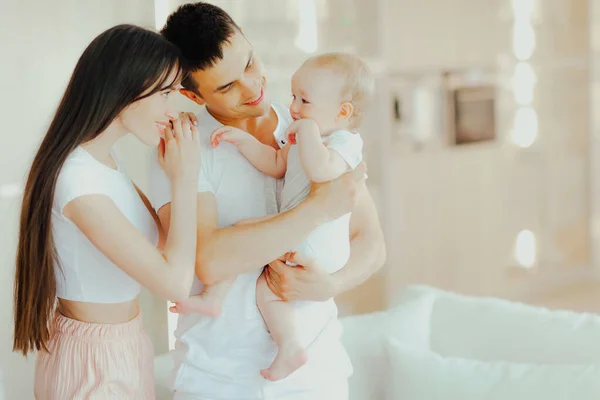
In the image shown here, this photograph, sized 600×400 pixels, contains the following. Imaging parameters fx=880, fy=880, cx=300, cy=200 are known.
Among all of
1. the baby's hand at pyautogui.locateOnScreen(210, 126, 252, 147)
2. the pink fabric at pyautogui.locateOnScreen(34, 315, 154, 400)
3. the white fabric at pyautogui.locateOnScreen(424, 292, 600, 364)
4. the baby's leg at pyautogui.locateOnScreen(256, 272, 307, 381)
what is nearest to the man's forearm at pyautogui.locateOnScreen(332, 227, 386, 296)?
the baby's leg at pyautogui.locateOnScreen(256, 272, 307, 381)

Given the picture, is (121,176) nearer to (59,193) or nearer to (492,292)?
(59,193)

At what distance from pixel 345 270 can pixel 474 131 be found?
3745 mm

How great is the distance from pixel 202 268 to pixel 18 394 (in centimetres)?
123

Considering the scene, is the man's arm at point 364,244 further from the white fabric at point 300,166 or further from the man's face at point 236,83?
the man's face at point 236,83

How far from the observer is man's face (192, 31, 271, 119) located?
1726 millimetres

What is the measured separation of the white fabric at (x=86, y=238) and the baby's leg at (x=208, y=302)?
12cm

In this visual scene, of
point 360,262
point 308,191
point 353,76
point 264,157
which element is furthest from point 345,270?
point 353,76

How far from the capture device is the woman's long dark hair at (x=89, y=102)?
161 centimetres

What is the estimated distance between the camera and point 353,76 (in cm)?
184

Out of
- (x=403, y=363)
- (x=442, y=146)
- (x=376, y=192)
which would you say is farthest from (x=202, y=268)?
(x=442, y=146)

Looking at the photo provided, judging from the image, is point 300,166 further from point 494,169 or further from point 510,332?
point 494,169

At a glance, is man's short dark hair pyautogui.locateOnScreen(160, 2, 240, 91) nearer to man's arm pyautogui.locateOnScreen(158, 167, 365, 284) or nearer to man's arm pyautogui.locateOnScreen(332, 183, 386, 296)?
man's arm pyautogui.locateOnScreen(158, 167, 365, 284)

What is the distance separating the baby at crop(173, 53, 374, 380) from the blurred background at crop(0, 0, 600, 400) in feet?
5.35

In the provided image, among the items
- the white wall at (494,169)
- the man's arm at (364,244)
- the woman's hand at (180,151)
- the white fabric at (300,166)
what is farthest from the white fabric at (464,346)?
the white wall at (494,169)
